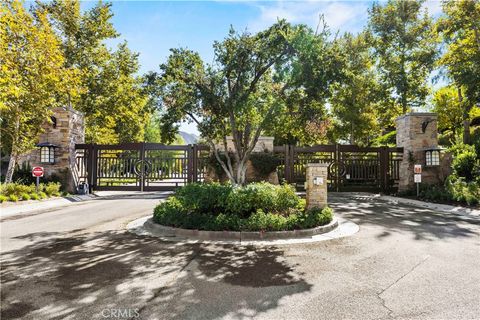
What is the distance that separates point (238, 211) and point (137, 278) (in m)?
3.50

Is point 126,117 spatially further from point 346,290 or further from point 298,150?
point 346,290

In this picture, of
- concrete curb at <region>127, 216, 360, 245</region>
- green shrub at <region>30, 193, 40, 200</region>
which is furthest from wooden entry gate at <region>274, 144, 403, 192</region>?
green shrub at <region>30, 193, 40, 200</region>

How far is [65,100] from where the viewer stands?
20266 millimetres

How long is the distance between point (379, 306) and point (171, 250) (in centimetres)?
379

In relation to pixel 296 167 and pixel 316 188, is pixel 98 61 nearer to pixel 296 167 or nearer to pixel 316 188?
pixel 296 167

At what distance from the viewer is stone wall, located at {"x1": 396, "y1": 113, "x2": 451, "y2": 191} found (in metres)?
16.6

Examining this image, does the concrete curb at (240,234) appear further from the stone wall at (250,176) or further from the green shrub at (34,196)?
the stone wall at (250,176)

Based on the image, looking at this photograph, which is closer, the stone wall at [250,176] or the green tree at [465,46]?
the green tree at [465,46]

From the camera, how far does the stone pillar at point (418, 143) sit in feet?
54.4

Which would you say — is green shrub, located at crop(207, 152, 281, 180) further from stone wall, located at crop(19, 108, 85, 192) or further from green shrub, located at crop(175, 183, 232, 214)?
green shrub, located at crop(175, 183, 232, 214)

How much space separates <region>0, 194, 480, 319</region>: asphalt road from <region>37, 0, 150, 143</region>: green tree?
14.5 meters

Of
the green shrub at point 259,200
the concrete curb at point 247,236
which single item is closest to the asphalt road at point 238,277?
the concrete curb at point 247,236

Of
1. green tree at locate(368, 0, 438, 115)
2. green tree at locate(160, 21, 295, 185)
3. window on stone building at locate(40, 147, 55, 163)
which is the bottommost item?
window on stone building at locate(40, 147, 55, 163)

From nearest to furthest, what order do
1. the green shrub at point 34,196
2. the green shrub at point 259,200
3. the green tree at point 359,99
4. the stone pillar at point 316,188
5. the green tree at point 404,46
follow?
the green shrub at point 259,200 → the stone pillar at point 316,188 → the green shrub at point 34,196 → the green tree at point 404,46 → the green tree at point 359,99
